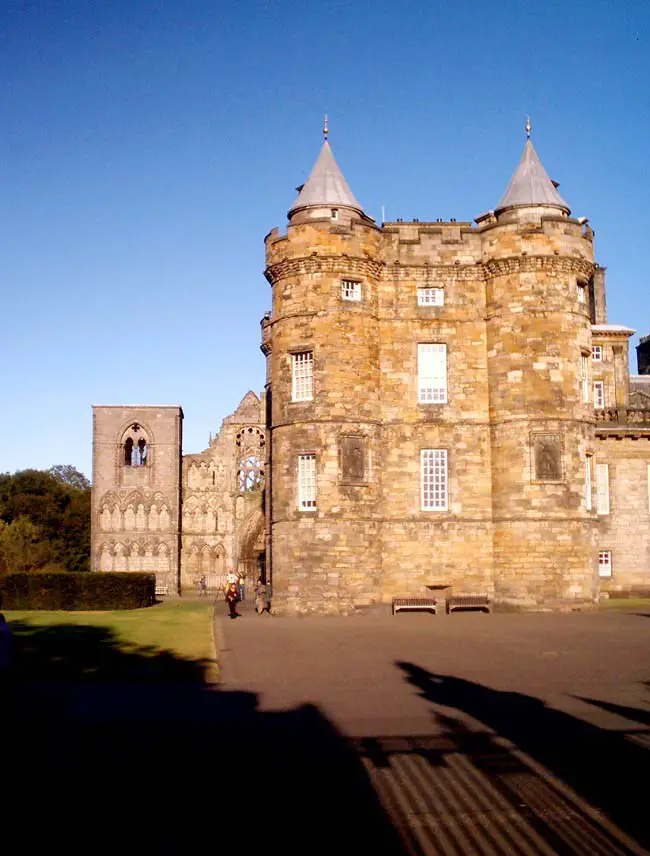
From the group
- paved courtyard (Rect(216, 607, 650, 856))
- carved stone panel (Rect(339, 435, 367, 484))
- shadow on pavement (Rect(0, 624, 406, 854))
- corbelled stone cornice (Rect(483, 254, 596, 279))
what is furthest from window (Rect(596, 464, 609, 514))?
A: shadow on pavement (Rect(0, 624, 406, 854))

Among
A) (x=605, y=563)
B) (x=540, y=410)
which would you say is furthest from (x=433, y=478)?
(x=605, y=563)

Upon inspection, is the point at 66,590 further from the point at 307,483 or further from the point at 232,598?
the point at 307,483

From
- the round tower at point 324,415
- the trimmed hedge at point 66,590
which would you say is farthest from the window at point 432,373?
the trimmed hedge at point 66,590

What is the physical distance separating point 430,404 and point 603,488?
38.9 feet

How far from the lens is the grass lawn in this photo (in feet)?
57.9

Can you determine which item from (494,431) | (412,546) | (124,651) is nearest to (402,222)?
(494,431)

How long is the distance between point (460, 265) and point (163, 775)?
2873cm

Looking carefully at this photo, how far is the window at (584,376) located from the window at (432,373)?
203 inches

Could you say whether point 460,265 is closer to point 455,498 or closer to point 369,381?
point 369,381

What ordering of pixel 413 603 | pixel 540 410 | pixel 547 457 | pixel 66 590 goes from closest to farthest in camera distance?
pixel 413 603
pixel 547 457
pixel 540 410
pixel 66 590

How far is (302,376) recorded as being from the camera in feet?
113

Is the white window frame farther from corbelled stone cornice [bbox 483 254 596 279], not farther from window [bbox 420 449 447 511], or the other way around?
corbelled stone cornice [bbox 483 254 596 279]

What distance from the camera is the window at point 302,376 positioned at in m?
34.3

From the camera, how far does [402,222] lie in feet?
120
